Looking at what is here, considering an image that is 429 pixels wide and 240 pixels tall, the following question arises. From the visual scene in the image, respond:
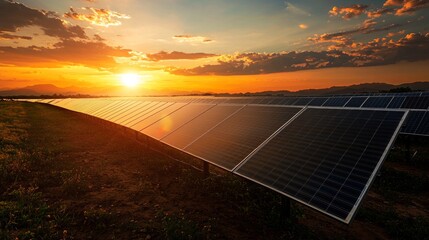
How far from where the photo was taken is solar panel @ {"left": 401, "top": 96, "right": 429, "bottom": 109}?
2067 centimetres

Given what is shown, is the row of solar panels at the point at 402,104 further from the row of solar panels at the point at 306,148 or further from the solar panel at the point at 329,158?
the solar panel at the point at 329,158

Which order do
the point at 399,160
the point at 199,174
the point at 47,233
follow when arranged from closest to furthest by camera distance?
the point at 47,233 → the point at 199,174 → the point at 399,160

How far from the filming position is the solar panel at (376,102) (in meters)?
24.1

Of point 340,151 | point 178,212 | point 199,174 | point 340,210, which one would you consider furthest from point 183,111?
point 340,210

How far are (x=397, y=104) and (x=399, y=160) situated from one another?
8.14 m

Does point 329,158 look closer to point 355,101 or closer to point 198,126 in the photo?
point 198,126

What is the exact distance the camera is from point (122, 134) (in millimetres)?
23047

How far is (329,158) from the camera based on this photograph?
6227mm

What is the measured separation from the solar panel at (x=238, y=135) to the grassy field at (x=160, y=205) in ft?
6.20

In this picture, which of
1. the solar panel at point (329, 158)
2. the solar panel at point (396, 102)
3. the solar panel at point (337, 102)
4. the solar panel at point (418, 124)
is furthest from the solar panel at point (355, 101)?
the solar panel at point (329, 158)

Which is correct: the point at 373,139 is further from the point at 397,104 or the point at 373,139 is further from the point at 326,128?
the point at 397,104

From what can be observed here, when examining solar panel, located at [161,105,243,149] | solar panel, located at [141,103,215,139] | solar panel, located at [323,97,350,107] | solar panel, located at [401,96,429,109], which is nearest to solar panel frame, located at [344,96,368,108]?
solar panel, located at [323,97,350,107]

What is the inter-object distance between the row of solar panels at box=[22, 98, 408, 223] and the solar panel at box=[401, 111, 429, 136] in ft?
37.0

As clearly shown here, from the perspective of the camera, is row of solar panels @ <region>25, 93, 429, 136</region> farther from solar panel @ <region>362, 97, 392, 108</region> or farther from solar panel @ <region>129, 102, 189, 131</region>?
solar panel @ <region>129, 102, 189, 131</region>
